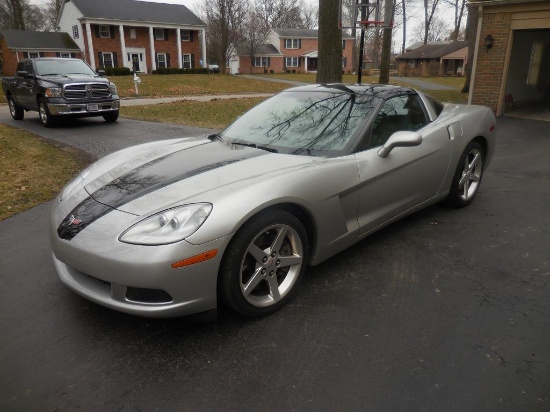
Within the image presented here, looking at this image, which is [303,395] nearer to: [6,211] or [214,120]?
[6,211]

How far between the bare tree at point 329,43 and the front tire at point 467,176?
5.60 meters

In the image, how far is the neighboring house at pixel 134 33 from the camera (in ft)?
132

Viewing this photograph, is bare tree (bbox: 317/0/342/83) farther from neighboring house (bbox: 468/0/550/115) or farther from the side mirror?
the side mirror

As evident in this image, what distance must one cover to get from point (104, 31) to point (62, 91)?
35382 millimetres

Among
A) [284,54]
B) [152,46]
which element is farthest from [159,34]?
[284,54]

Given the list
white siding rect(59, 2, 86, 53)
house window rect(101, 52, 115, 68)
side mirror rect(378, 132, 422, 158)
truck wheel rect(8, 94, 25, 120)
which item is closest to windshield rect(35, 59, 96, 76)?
truck wheel rect(8, 94, 25, 120)

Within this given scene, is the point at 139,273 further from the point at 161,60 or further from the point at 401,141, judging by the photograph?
the point at 161,60

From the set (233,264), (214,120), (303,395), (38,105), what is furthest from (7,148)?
(303,395)

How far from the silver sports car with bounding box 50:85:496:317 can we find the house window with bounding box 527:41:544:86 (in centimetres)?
1154

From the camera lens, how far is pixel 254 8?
71.9 m

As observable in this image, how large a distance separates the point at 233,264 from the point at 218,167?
0.79 m

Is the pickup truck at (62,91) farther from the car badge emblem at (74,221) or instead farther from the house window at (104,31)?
the house window at (104,31)

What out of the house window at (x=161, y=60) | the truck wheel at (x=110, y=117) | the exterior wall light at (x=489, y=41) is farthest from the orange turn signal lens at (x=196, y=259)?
the house window at (x=161, y=60)

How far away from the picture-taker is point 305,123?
3.55 m
